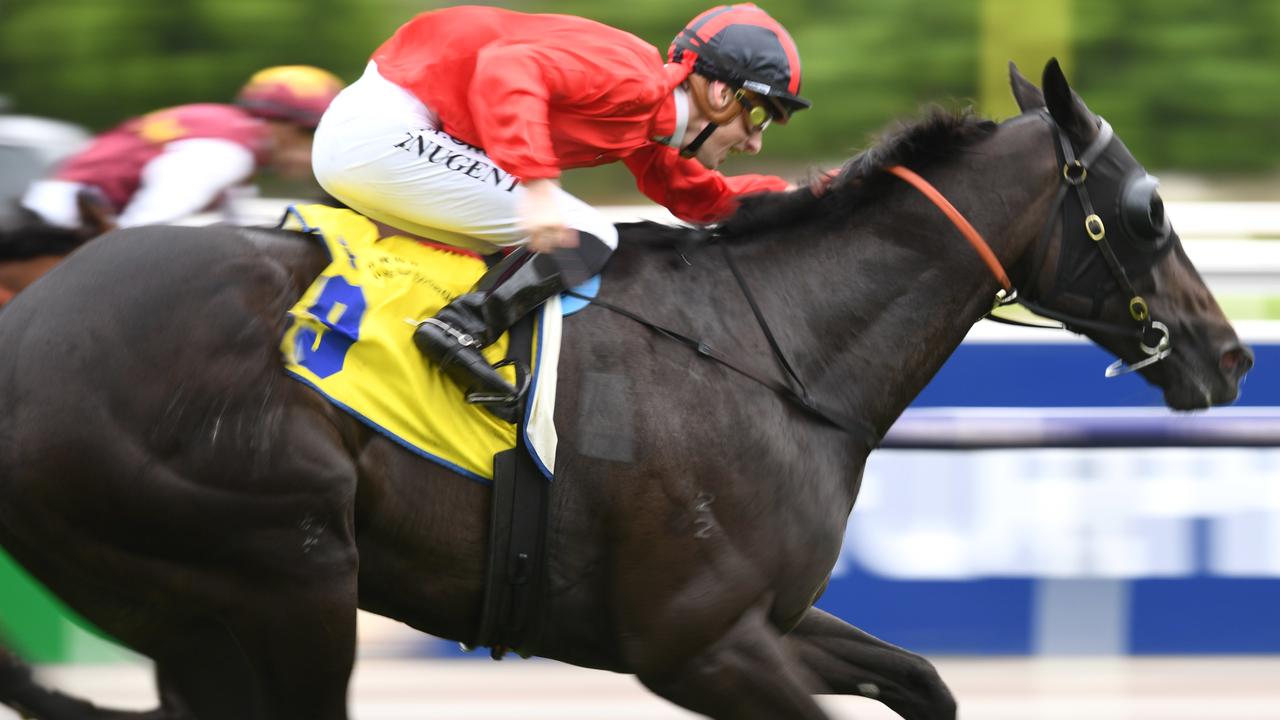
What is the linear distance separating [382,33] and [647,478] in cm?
646

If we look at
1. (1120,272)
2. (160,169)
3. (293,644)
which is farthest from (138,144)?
(1120,272)


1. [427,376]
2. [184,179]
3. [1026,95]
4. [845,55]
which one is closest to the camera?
[427,376]

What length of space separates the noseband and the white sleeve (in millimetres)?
2287

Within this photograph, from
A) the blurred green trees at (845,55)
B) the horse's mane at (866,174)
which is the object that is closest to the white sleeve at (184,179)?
the horse's mane at (866,174)

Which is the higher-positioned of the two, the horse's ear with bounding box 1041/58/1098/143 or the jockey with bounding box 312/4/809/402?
the horse's ear with bounding box 1041/58/1098/143

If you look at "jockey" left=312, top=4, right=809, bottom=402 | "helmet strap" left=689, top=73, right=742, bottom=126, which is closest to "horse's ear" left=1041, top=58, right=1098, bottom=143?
"jockey" left=312, top=4, right=809, bottom=402

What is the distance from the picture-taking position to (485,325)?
3.29 metres

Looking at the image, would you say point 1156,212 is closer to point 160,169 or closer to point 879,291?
point 879,291

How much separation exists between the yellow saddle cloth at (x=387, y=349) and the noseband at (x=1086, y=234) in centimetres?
95

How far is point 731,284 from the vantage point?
365 cm

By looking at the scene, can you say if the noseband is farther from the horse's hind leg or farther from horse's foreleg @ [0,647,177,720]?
horse's foreleg @ [0,647,177,720]

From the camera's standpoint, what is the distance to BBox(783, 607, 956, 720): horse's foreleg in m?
3.86

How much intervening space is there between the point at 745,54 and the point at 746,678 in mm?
1347

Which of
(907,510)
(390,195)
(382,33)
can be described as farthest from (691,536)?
(382,33)
